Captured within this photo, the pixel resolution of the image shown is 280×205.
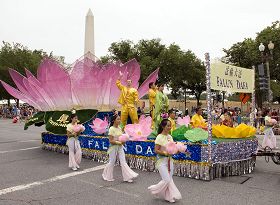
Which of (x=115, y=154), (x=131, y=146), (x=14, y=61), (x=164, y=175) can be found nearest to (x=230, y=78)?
(x=131, y=146)

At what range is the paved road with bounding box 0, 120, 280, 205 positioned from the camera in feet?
18.2

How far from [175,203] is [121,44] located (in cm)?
3427

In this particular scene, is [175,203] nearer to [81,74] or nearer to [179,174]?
[179,174]

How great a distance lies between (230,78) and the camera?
7422 mm

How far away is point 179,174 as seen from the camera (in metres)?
7.20

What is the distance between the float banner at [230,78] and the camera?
6957mm

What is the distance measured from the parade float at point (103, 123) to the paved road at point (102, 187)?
38 cm

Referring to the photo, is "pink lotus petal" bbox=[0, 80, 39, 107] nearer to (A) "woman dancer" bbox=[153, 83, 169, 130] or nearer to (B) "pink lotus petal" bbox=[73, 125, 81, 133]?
(B) "pink lotus petal" bbox=[73, 125, 81, 133]

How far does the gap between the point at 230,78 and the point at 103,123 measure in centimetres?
356

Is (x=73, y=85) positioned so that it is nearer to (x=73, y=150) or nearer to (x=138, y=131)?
(x=73, y=150)

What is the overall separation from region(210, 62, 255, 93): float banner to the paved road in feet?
6.24

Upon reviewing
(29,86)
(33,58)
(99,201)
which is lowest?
(99,201)

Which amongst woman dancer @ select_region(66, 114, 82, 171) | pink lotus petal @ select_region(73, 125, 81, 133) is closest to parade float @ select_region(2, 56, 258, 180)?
woman dancer @ select_region(66, 114, 82, 171)

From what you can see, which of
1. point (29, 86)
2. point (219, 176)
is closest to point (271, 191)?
point (219, 176)
